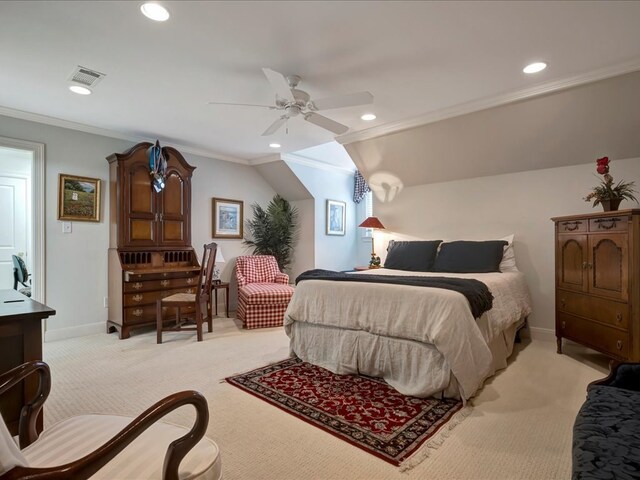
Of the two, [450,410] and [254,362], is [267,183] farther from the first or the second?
[450,410]

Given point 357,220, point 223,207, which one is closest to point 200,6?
point 223,207

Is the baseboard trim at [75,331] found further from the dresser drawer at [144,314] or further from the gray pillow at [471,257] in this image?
the gray pillow at [471,257]

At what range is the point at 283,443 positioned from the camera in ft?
6.00

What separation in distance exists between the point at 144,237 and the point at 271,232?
6.66 ft

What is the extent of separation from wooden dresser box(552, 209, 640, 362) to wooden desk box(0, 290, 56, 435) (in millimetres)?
3628

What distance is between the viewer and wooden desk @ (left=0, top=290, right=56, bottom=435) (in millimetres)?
1474

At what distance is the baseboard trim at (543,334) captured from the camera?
3703 mm

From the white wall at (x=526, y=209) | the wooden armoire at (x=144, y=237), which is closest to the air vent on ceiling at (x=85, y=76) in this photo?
the wooden armoire at (x=144, y=237)

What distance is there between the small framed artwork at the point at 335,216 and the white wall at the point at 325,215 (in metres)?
0.08

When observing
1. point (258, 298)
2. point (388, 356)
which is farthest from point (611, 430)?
point (258, 298)

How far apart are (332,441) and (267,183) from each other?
474 centimetres

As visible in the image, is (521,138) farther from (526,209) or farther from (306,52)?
(306,52)

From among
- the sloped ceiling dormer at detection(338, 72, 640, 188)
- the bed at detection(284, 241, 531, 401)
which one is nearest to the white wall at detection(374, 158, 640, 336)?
the sloped ceiling dormer at detection(338, 72, 640, 188)

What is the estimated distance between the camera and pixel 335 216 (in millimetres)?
6285
